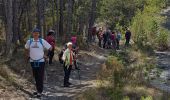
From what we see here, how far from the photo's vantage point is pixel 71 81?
678 inches

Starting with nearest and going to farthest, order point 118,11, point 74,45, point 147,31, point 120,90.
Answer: point 120,90 → point 74,45 → point 147,31 → point 118,11

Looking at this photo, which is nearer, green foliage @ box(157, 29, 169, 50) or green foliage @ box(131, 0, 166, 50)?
green foliage @ box(157, 29, 169, 50)

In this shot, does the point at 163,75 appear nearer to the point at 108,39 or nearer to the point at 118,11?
the point at 108,39

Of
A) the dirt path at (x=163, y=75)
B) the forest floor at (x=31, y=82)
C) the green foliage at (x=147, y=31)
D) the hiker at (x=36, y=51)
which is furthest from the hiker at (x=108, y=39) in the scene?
the hiker at (x=36, y=51)

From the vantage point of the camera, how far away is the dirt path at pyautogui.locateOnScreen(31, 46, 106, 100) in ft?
45.4

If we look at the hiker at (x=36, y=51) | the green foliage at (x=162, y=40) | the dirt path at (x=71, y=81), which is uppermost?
the hiker at (x=36, y=51)

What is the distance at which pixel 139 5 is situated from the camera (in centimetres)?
5738

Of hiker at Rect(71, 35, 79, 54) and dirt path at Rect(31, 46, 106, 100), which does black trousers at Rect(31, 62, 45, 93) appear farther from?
hiker at Rect(71, 35, 79, 54)

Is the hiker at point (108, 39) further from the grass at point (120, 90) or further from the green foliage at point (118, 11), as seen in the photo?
the green foliage at point (118, 11)

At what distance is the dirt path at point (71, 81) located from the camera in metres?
13.9

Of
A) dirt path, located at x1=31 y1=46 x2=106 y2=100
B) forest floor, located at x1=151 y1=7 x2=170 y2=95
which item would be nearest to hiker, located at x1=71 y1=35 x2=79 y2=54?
dirt path, located at x1=31 y1=46 x2=106 y2=100

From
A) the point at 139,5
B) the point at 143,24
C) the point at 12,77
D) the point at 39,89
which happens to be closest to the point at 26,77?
the point at 12,77

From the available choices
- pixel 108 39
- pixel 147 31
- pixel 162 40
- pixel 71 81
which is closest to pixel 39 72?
pixel 71 81

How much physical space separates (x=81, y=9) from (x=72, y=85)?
93.6ft
